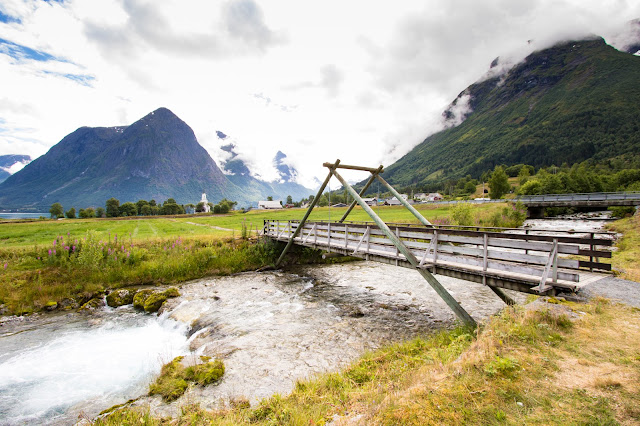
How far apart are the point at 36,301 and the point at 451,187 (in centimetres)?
20460

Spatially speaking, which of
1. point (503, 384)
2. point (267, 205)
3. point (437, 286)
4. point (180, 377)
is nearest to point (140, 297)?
point (180, 377)

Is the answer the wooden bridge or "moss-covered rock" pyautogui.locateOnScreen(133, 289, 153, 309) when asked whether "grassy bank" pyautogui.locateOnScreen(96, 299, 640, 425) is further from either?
"moss-covered rock" pyautogui.locateOnScreen(133, 289, 153, 309)

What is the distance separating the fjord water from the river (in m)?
0.04

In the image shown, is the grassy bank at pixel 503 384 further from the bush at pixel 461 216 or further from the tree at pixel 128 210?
the tree at pixel 128 210

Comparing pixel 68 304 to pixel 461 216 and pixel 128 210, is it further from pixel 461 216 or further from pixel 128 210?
pixel 128 210

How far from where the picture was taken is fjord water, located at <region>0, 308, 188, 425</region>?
7.88 meters

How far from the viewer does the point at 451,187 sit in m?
189

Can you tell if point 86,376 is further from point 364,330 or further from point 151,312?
point 364,330

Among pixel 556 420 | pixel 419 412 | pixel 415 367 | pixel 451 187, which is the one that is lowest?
pixel 415 367

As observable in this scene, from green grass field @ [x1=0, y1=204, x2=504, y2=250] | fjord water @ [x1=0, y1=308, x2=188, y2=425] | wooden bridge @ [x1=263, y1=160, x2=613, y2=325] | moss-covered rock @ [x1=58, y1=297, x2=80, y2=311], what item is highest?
wooden bridge @ [x1=263, y1=160, x2=613, y2=325]

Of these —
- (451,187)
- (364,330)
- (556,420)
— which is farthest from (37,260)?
(451,187)

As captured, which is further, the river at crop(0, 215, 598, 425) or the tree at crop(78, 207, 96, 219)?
the tree at crop(78, 207, 96, 219)

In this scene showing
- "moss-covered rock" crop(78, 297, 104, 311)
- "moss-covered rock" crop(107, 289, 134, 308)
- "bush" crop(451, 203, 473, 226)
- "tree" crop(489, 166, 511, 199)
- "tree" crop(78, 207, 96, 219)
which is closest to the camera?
"moss-covered rock" crop(78, 297, 104, 311)

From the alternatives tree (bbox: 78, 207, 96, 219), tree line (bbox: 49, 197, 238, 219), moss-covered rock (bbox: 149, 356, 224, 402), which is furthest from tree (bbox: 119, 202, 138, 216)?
moss-covered rock (bbox: 149, 356, 224, 402)
